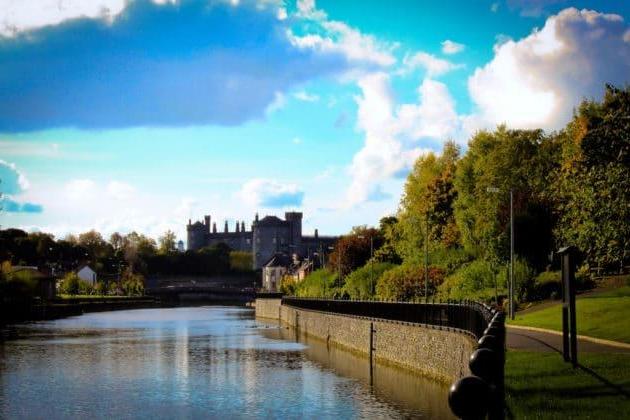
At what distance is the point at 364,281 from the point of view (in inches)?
3743

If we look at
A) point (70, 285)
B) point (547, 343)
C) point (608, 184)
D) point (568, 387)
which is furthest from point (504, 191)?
point (70, 285)

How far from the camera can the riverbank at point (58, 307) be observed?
102494 mm

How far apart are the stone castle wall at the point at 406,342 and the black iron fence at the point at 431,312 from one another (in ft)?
2.35

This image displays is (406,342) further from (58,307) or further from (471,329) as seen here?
(58,307)

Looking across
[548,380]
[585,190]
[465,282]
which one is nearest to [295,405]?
[548,380]

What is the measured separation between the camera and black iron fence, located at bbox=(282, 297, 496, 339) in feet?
103

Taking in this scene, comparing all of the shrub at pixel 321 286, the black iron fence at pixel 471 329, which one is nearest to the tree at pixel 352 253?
the shrub at pixel 321 286

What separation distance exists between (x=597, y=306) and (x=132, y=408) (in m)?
24.5

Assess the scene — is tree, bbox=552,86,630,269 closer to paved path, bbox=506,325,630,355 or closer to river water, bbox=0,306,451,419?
paved path, bbox=506,325,630,355

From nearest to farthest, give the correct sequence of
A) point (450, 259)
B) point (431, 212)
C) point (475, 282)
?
point (475, 282) < point (450, 259) < point (431, 212)

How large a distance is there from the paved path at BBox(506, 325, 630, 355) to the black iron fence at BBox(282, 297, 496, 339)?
170 centimetres

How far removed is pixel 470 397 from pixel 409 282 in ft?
237

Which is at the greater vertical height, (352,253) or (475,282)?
(352,253)

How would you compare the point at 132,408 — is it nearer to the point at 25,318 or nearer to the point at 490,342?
the point at 490,342
